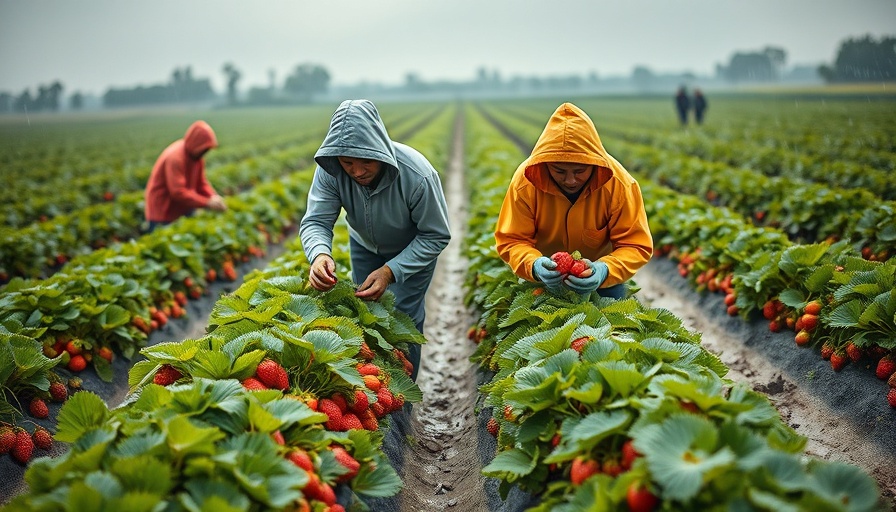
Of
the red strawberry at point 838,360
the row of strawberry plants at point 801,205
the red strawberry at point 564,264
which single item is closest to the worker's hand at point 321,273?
the red strawberry at point 564,264

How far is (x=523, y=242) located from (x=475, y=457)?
1364 millimetres

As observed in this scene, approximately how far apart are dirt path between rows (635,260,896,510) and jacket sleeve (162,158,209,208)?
5321mm

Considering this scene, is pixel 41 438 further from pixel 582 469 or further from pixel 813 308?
pixel 813 308

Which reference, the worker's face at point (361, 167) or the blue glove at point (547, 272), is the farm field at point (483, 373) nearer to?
the blue glove at point (547, 272)

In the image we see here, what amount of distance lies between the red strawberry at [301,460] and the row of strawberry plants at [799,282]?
3528 mm

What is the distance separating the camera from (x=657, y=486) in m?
1.96

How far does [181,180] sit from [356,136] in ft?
15.0

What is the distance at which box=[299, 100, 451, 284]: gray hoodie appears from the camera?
3.63m

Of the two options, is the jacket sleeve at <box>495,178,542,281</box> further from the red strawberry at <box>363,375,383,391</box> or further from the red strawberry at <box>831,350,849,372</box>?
the red strawberry at <box>831,350,849,372</box>

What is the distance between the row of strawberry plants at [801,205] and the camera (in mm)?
Result: 6503

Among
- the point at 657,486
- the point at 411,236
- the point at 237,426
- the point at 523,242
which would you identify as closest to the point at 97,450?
the point at 237,426

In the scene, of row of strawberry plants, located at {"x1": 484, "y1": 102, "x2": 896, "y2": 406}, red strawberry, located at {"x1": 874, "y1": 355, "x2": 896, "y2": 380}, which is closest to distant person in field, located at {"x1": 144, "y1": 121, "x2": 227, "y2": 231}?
row of strawberry plants, located at {"x1": 484, "y1": 102, "x2": 896, "y2": 406}

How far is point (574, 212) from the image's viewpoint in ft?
12.4

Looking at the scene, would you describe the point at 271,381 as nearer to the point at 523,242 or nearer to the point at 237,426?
the point at 237,426
